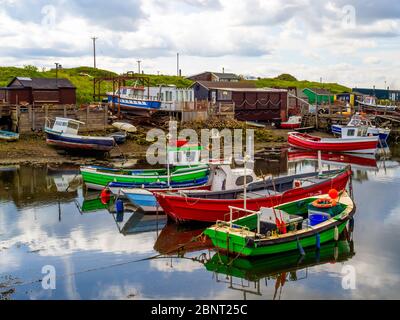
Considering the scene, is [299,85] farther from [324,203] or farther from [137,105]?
[324,203]

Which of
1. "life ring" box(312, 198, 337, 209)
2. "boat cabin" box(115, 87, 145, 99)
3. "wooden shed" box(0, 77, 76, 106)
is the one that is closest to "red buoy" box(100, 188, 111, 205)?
"life ring" box(312, 198, 337, 209)

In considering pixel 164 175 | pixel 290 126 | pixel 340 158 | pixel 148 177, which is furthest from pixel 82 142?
pixel 290 126

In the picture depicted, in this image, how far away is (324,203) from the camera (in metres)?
20.1

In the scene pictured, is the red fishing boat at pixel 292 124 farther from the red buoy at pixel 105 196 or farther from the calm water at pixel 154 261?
the red buoy at pixel 105 196

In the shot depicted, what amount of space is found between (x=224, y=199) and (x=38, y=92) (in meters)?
30.1

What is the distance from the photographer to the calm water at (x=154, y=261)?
50.2 feet

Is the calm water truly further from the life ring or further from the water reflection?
the life ring

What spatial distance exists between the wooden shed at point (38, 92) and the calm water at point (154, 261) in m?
21.5

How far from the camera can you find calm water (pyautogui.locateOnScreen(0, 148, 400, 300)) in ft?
50.2

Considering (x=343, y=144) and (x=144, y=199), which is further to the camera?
(x=343, y=144)

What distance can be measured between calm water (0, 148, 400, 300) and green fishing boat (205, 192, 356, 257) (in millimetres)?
417

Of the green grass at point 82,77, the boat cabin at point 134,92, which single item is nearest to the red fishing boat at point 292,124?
the boat cabin at point 134,92
